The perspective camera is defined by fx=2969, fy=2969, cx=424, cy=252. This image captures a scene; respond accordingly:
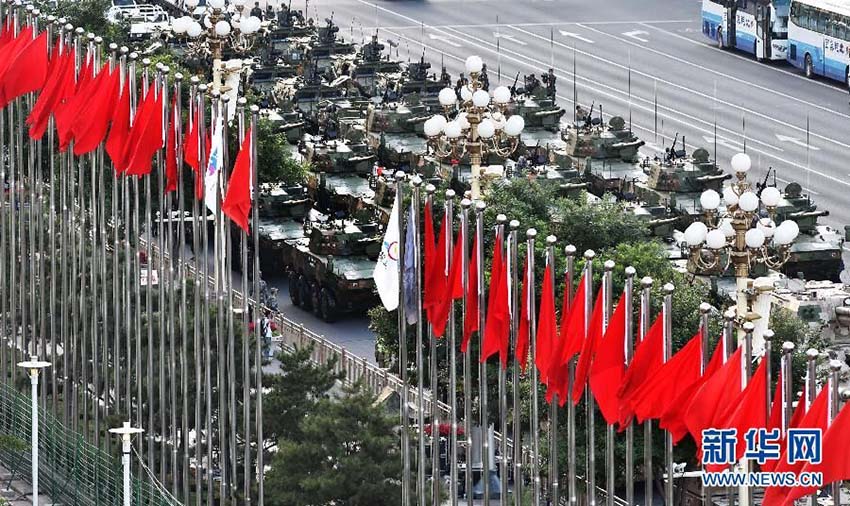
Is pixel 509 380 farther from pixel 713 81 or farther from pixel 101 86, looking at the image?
pixel 713 81

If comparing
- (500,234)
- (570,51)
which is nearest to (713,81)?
(570,51)

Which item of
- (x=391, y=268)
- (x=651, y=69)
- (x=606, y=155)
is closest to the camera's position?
(x=391, y=268)

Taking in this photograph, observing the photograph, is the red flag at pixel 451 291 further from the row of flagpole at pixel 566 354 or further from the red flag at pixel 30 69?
the red flag at pixel 30 69

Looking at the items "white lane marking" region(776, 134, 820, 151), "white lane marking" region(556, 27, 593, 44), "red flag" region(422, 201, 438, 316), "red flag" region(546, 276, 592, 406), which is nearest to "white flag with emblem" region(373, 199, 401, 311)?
"red flag" region(422, 201, 438, 316)

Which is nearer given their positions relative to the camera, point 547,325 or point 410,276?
point 547,325

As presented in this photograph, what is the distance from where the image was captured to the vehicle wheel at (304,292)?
71.5m

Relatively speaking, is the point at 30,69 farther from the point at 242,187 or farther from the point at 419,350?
the point at 419,350

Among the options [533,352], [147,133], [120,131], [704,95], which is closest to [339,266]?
[120,131]

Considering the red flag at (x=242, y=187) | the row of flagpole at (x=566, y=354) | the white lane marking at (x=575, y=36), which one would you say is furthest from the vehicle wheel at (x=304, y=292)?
the white lane marking at (x=575, y=36)

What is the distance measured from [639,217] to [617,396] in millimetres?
25851

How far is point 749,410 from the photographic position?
40.6m

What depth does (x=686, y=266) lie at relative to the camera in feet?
212

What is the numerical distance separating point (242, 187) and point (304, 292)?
824 inches

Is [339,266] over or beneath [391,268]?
beneath
